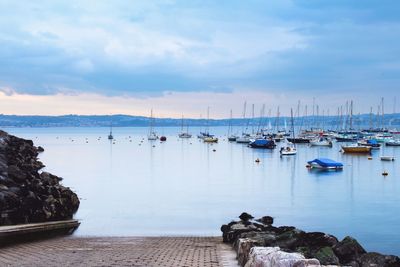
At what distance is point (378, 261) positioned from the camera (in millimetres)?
16188

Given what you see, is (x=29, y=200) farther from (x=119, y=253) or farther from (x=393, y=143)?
(x=393, y=143)

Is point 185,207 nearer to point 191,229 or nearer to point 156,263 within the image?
point 191,229

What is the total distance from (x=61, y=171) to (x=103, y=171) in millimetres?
5402

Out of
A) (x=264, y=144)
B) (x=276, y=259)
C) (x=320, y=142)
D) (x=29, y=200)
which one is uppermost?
(x=276, y=259)

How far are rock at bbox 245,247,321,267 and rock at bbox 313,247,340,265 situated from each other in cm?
266

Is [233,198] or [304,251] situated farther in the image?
[233,198]

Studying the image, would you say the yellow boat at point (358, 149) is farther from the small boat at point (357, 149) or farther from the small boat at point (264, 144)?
the small boat at point (264, 144)

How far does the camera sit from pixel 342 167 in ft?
241

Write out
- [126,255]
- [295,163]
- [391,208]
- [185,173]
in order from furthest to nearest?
[295,163]
[185,173]
[391,208]
[126,255]

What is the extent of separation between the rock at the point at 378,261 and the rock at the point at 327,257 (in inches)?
34.5

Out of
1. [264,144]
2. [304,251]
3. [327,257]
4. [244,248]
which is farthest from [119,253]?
[264,144]

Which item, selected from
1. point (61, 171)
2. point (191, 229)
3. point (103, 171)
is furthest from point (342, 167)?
point (191, 229)

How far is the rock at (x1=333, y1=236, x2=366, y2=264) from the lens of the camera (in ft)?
57.0

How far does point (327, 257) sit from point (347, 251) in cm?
208
